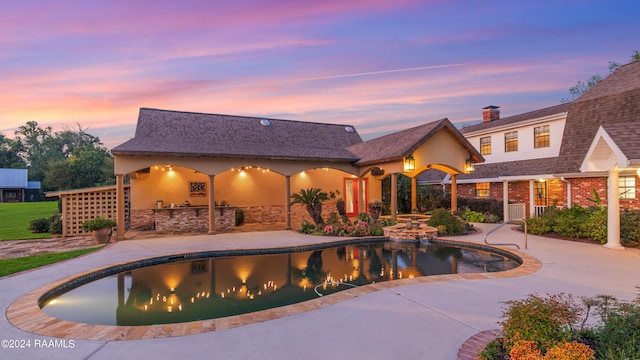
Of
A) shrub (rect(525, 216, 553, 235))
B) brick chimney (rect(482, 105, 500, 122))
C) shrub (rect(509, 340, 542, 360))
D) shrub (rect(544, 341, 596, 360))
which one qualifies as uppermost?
brick chimney (rect(482, 105, 500, 122))

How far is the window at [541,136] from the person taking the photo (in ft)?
53.2

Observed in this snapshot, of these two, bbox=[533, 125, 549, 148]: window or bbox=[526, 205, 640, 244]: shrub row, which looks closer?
bbox=[526, 205, 640, 244]: shrub row

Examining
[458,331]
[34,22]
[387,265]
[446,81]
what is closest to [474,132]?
[446,81]

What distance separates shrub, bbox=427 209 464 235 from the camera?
513 inches

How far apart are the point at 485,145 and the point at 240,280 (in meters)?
18.0

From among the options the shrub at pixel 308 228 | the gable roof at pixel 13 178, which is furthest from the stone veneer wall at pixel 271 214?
the gable roof at pixel 13 178

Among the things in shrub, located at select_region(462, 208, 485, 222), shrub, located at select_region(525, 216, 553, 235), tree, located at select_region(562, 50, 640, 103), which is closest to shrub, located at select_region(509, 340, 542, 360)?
shrub, located at select_region(525, 216, 553, 235)

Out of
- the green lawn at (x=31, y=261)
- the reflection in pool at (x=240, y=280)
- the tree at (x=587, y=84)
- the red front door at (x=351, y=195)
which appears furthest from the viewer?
A: the tree at (x=587, y=84)

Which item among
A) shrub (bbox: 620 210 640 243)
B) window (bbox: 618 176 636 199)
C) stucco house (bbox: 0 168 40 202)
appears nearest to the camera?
shrub (bbox: 620 210 640 243)

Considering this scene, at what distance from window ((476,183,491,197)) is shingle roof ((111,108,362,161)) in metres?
8.12

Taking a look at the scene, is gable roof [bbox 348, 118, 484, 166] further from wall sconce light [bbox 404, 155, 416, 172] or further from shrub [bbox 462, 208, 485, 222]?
shrub [bbox 462, 208, 485, 222]

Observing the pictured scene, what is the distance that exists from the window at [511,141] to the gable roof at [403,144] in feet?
10.7

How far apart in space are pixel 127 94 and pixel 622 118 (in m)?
22.5

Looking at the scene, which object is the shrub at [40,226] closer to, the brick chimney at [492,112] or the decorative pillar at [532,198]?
the decorative pillar at [532,198]
